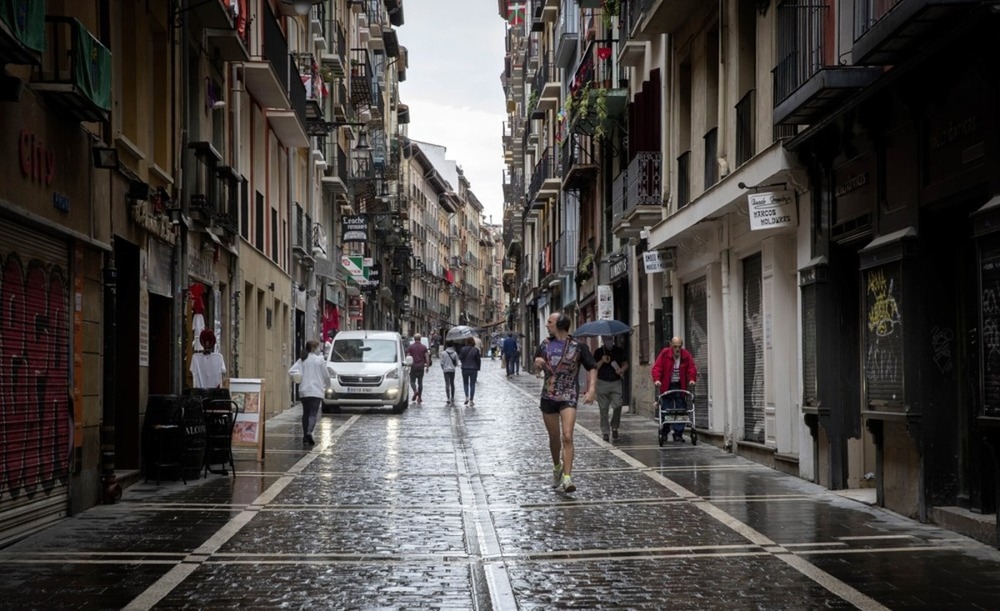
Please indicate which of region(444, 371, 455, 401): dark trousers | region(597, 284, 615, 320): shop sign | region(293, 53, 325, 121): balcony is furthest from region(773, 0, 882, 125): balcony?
region(293, 53, 325, 121): balcony

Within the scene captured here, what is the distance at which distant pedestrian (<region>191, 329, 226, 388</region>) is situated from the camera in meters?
17.8

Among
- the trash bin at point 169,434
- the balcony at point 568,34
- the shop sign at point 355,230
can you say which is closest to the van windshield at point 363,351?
the balcony at point 568,34

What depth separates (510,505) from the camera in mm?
12844

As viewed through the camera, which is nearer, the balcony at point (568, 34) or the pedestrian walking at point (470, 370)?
the pedestrian walking at point (470, 370)

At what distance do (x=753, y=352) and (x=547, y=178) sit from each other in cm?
3139

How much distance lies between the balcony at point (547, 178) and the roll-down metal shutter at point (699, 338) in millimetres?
23865

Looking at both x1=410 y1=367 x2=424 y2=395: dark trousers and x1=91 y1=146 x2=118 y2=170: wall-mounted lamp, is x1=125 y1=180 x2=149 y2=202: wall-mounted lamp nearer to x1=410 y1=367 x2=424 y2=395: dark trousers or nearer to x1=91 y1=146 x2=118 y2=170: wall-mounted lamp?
x1=91 y1=146 x2=118 y2=170: wall-mounted lamp

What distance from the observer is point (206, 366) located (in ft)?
58.6

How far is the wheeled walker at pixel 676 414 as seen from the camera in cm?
2019

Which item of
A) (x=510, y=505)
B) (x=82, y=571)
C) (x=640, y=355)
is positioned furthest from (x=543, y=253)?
(x=82, y=571)

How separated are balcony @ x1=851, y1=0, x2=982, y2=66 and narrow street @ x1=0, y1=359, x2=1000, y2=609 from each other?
390cm

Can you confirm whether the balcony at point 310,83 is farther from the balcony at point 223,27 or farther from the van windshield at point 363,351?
the balcony at point 223,27

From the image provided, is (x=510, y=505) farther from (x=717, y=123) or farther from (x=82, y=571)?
(x=717, y=123)

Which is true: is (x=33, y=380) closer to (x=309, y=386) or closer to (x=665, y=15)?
(x=309, y=386)
